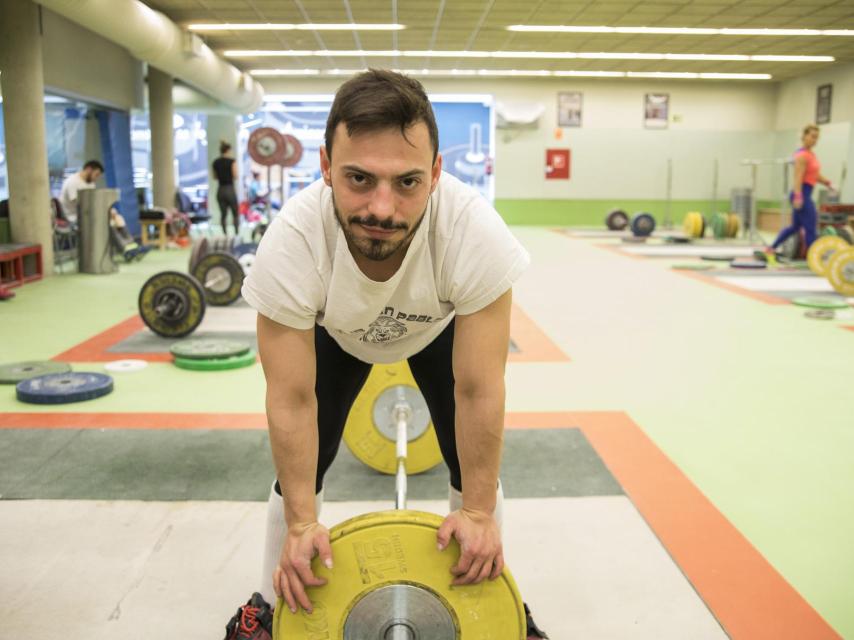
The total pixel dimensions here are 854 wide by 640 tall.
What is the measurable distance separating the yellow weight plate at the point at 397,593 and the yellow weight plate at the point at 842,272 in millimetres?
5557

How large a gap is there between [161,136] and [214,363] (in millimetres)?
7991

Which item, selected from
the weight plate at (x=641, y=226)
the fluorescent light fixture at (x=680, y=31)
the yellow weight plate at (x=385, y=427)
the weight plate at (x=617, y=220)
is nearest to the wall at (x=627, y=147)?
the weight plate at (x=617, y=220)

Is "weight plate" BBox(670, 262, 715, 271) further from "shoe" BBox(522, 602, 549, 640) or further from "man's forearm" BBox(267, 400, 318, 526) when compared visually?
"man's forearm" BBox(267, 400, 318, 526)

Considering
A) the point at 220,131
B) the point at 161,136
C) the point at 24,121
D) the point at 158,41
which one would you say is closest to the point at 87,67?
the point at 158,41

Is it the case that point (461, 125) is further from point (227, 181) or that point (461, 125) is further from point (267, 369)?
point (267, 369)

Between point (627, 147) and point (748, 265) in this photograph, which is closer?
point (748, 265)

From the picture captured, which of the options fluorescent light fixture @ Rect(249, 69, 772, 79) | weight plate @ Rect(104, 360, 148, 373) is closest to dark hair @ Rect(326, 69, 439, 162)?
weight plate @ Rect(104, 360, 148, 373)

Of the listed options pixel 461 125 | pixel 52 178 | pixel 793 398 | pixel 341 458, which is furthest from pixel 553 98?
pixel 341 458

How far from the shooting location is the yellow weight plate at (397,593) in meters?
1.20

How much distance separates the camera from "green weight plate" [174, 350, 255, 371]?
3.77 m

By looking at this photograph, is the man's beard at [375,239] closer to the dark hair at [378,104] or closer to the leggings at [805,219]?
the dark hair at [378,104]

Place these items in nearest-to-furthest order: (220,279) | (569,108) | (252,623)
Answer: (252,623)
(220,279)
(569,108)

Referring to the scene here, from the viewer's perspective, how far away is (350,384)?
154 cm

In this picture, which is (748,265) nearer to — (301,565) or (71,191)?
(71,191)
